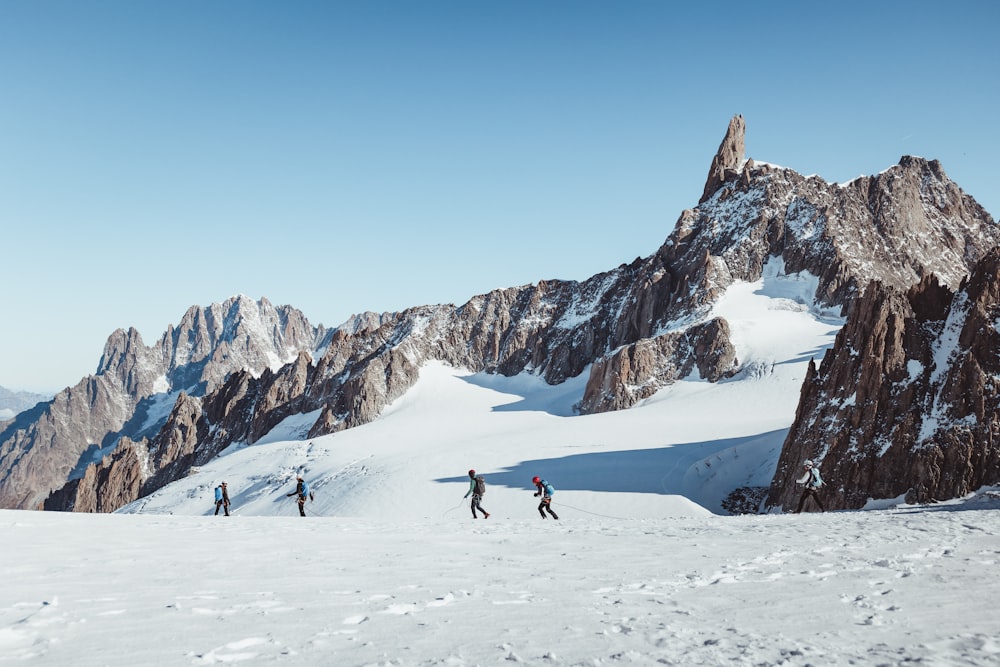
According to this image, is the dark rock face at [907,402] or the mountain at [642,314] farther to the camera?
the mountain at [642,314]

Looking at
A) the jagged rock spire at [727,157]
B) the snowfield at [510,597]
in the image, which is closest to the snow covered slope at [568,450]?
the jagged rock spire at [727,157]

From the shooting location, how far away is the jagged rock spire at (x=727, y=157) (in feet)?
382

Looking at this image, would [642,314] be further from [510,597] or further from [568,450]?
[510,597]

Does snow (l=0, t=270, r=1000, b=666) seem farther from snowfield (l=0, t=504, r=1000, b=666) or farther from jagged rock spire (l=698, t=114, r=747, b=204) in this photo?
jagged rock spire (l=698, t=114, r=747, b=204)

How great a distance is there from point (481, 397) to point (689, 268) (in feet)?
131

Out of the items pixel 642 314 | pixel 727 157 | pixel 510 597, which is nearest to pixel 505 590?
pixel 510 597

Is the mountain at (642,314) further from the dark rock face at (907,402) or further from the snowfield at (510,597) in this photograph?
the snowfield at (510,597)

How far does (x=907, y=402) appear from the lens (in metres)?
34.4

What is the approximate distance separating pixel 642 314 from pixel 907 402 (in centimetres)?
6929

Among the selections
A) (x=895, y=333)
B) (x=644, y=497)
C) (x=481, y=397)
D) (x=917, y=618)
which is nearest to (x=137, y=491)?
(x=481, y=397)

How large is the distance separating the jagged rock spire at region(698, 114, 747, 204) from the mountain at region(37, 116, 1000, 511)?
371 mm

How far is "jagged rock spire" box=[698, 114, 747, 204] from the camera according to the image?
116 metres

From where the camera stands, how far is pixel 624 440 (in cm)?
5556

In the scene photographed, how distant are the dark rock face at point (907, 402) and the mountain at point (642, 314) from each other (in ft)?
127
